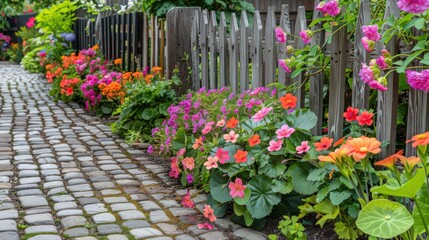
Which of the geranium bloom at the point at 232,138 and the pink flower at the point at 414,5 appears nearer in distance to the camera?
the pink flower at the point at 414,5

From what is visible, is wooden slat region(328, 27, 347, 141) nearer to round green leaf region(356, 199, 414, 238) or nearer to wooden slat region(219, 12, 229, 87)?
round green leaf region(356, 199, 414, 238)

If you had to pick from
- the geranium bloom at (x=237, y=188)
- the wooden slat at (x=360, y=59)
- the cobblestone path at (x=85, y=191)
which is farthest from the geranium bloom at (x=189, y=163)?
the wooden slat at (x=360, y=59)

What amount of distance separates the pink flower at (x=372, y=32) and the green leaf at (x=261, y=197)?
3.17 feet

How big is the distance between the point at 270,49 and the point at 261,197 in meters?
1.40

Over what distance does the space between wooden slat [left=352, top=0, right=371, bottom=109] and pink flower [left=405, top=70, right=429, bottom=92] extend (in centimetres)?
56

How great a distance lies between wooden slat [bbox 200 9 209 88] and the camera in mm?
5832

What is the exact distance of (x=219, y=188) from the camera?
12.1 ft

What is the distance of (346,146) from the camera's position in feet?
8.85

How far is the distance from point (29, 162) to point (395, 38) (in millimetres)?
3215

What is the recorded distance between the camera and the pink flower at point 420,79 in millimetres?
2820

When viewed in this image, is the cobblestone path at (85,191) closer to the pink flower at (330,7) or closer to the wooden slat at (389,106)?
the wooden slat at (389,106)

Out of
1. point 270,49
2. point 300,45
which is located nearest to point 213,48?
point 270,49

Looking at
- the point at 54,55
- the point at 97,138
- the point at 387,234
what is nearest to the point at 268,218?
A: the point at 387,234

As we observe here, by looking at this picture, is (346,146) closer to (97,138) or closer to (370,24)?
(370,24)
